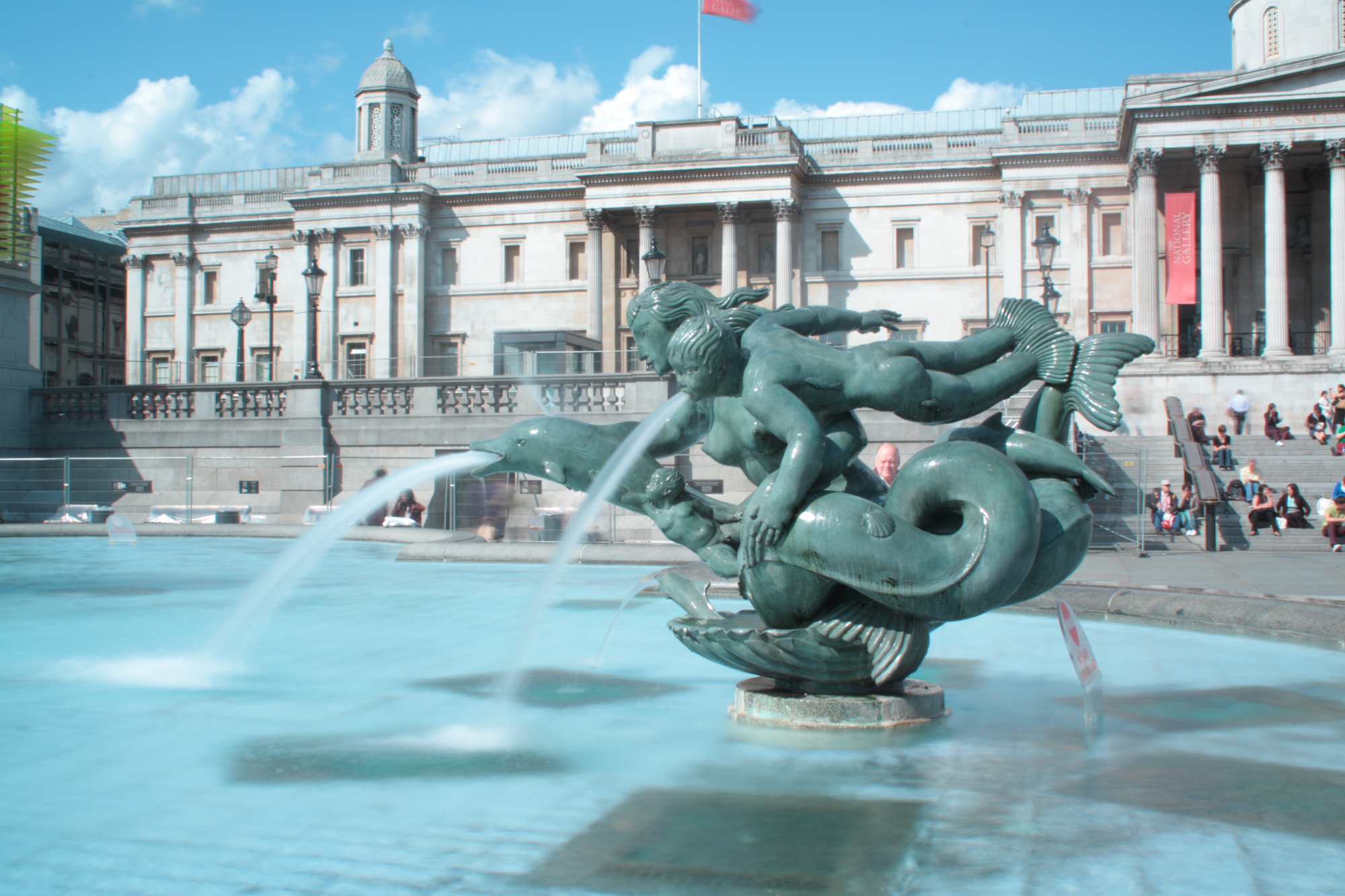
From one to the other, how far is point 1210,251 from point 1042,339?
1678 inches

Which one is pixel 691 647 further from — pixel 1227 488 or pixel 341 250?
pixel 341 250

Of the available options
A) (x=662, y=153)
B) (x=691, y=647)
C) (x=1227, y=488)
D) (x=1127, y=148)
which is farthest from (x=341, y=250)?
(x=691, y=647)

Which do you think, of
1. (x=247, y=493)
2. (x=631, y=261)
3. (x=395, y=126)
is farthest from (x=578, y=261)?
(x=247, y=493)

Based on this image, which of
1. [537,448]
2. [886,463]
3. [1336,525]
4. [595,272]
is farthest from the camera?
[595,272]

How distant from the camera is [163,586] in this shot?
11477 millimetres

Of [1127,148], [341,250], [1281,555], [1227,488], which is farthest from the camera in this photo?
[341,250]

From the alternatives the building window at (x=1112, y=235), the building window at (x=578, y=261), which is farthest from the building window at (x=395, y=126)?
the building window at (x=1112, y=235)

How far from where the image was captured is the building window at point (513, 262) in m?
57.6

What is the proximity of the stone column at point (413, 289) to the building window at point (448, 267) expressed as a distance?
41.8 inches

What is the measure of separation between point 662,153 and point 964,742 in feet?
164

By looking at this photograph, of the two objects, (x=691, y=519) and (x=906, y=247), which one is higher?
(x=906, y=247)

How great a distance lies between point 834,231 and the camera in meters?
54.1

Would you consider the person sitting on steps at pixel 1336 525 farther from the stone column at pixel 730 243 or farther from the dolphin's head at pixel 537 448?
the stone column at pixel 730 243

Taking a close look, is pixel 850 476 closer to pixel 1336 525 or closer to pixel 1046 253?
pixel 1336 525
